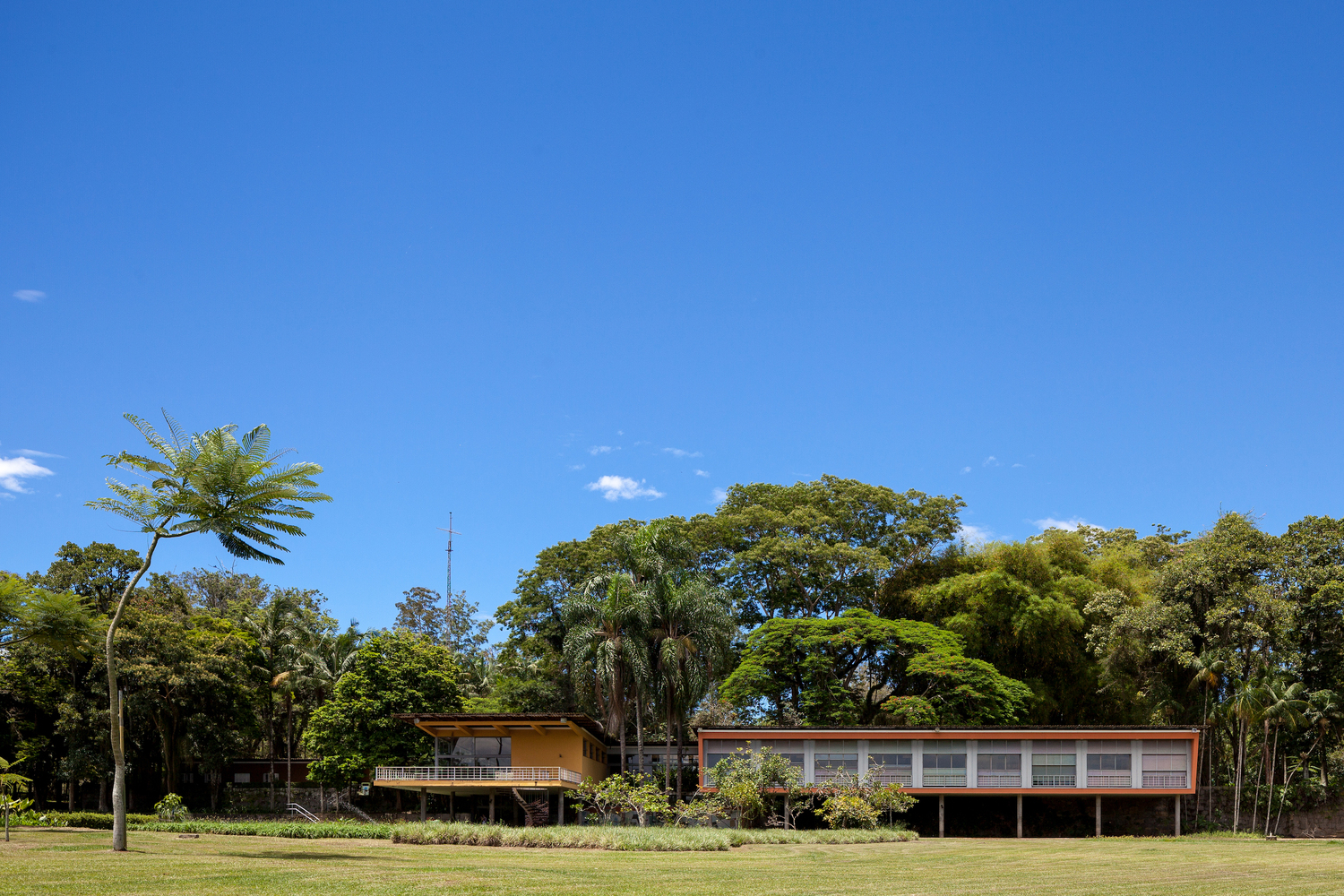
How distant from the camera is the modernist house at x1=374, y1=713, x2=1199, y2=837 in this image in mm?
42562

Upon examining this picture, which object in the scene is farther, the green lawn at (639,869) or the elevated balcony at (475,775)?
the elevated balcony at (475,775)

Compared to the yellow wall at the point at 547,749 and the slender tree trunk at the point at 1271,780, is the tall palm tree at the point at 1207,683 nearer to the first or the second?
the slender tree trunk at the point at 1271,780

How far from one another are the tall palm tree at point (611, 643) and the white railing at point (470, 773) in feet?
10.3

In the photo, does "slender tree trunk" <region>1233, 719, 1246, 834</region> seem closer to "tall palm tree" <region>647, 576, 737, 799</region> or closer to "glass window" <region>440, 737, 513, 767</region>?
"tall palm tree" <region>647, 576, 737, 799</region>

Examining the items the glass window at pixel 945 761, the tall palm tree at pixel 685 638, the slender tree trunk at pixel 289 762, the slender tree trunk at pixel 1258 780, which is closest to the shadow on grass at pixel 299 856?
the tall palm tree at pixel 685 638

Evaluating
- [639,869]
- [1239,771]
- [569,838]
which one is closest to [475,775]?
[569,838]

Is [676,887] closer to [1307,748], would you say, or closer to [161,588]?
[1307,748]

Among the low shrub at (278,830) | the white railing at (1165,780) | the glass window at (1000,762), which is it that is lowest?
the low shrub at (278,830)

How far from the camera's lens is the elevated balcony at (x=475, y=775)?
42.4m

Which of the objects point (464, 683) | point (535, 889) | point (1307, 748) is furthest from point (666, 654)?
point (535, 889)

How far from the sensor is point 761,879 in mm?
19719

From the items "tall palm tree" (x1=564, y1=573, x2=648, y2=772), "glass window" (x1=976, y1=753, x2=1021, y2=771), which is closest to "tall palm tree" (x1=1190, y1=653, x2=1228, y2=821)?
"glass window" (x1=976, y1=753, x2=1021, y2=771)

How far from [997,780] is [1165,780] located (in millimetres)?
6177

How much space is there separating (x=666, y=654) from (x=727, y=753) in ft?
14.6
